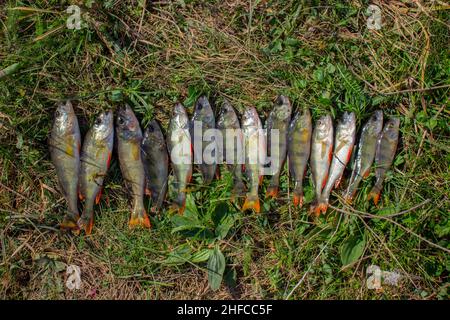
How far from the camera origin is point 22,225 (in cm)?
434

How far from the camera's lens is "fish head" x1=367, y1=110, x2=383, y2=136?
4.12 metres

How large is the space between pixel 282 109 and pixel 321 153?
0.51 metres

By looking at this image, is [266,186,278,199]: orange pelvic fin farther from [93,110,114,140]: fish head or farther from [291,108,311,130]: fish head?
[93,110,114,140]: fish head

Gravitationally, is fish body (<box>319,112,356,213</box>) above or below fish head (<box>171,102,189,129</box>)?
below

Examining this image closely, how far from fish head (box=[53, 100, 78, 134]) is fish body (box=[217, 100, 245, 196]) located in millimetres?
1327

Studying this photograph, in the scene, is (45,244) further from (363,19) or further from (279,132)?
(363,19)

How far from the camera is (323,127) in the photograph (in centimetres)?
412

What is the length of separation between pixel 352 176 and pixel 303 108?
2.41 ft

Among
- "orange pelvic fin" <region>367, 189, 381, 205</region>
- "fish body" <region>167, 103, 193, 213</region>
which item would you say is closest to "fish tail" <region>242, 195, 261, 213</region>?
"fish body" <region>167, 103, 193, 213</region>

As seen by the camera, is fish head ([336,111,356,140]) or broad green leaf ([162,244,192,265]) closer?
fish head ([336,111,356,140])

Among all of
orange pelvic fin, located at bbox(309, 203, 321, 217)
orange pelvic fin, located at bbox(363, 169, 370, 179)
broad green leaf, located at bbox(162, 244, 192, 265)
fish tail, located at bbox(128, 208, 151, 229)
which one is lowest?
broad green leaf, located at bbox(162, 244, 192, 265)

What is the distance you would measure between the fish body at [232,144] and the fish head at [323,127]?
67 centimetres

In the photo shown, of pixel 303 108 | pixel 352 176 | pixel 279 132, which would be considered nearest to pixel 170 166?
pixel 279 132

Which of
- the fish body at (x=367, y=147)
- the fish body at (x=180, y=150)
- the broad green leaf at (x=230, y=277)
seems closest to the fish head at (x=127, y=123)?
the fish body at (x=180, y=150)
